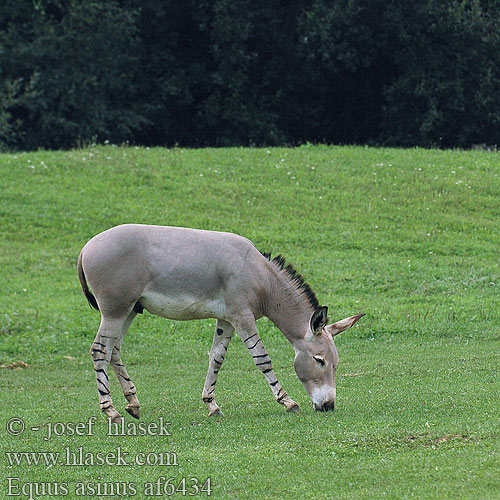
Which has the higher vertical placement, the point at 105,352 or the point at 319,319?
the point at 319,319

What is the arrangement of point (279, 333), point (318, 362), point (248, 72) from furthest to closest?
point (248, 72)
point (279, 333)
point (318, 362)

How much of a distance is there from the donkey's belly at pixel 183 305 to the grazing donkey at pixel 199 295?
12 millimetres

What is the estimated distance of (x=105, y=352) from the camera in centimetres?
1089

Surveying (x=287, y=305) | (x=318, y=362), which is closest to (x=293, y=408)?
(x=318, y=362)

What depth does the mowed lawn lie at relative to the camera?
7.88 meters

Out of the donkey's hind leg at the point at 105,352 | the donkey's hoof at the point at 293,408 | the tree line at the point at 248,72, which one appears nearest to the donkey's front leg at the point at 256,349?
the donkey's hoof at the point at 293,408

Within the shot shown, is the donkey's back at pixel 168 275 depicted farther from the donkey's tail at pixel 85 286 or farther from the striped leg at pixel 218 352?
the striped leg at pixel 218 352

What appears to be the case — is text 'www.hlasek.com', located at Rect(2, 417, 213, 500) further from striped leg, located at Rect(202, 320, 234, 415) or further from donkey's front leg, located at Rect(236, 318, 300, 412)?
donkey's front leg, located at Rect(236, 318, 300, 412)

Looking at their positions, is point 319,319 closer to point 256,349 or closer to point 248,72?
point 256,349

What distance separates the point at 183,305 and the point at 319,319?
1.63 m

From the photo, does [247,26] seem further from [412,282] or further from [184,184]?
[412,282]

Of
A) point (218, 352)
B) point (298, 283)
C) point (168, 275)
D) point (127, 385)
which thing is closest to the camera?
point (168, 275)

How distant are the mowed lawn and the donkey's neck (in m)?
1.03

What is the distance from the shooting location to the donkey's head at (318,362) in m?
10.5
